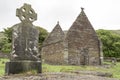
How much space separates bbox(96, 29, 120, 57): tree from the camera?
62697mm

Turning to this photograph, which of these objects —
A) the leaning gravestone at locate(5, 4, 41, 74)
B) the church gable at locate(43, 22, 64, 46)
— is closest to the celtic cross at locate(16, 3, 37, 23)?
the leaning gravestone at locate(5, 4, 41, 74)

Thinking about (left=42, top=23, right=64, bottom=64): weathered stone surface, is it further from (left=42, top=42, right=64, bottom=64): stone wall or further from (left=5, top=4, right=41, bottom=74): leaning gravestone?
(left=5, top=4, right=41, bottom=74): leaning gravestone

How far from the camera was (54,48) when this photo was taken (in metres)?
40.5

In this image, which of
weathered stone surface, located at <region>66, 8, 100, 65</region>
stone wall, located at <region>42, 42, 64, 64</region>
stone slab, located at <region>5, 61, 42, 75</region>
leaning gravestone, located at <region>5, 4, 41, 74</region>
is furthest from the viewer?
stone wall, located at <region>42, 42, 64, 64</region>

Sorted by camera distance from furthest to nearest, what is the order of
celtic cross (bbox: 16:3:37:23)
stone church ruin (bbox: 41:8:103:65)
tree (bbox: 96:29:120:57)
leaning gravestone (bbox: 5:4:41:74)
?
tree (bbox: 96:29:120:57) < stone church ruin (bbox: 41:8:103:65) < celtic cross (bbox: 16:3:37:23) < leaning gravestone (bbox: 5:4:41:74)

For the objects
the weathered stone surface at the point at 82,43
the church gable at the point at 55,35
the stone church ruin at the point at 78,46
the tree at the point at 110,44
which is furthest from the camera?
the tree at the point at 110,44

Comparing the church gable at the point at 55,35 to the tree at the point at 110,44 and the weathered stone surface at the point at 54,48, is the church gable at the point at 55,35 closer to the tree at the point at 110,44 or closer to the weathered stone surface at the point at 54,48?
the weathered stone surface at the point at 54,48

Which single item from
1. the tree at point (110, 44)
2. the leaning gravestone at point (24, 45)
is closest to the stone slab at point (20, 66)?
the leaning gravestone at point (24, 45)

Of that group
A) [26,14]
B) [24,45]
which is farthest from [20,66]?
[26,14]

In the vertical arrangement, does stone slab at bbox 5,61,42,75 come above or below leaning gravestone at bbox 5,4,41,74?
below

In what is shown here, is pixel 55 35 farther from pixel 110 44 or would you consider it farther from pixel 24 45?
pixel 24 45

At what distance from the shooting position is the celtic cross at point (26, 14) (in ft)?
47.3

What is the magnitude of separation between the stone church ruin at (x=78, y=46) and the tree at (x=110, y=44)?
2325 cm

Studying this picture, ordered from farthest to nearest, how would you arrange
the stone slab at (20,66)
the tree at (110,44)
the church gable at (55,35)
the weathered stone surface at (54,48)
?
the tree at (110,44), the church gable at (55,35), the weathered stone surface at (54,48), the stone slab at (20,66)
